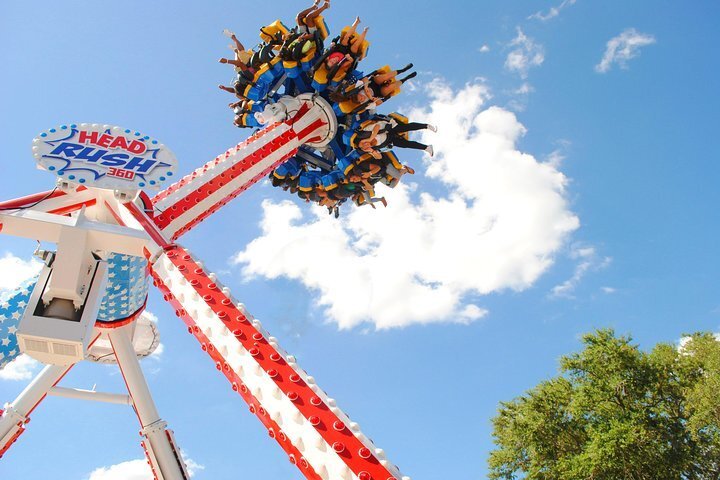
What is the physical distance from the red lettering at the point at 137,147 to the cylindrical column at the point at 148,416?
147 inches

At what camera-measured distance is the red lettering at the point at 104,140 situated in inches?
323

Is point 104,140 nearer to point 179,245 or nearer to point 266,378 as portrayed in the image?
point 179,245

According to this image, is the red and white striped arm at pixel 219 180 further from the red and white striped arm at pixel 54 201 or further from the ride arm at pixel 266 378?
the ride arm at pixel 266 378

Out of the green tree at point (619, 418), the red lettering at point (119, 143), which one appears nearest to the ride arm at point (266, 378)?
the red lettering at point (119, 143)

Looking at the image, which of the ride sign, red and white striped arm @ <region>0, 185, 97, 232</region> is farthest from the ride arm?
red and white striped arm @ <region>0, 185, 97, 232</region>

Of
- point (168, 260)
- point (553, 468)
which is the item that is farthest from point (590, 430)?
point (168, 260)

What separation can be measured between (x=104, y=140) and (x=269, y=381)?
4795 millimetres

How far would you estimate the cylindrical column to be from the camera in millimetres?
9625

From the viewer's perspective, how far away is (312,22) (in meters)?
14.5

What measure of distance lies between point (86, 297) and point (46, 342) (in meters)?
0.72

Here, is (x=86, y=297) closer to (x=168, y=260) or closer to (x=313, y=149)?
(x=168, y=260)

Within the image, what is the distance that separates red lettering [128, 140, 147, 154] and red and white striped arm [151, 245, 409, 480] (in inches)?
68.6

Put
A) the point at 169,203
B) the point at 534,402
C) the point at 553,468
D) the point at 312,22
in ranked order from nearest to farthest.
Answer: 1. the point at 169,203
2. the point at 312,22
3. the point at 553,468
4. the point at 534,402

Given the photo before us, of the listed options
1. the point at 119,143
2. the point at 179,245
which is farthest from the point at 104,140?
the point at 179,245
